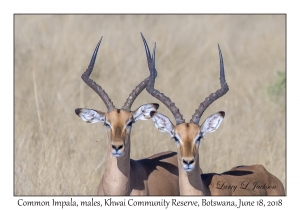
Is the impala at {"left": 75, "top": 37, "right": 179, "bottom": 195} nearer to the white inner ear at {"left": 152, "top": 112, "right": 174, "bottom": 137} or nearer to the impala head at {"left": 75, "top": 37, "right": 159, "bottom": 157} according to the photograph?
the impala head at {"left": 75, "top": 37, "right": 159, "bottom": 157}

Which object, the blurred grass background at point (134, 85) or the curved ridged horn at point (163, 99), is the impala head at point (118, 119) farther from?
the blurred grass background at point (134, 85)

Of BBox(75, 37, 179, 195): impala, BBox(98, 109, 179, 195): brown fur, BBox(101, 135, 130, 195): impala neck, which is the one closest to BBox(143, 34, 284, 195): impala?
BBox(75, 37, 179, 195): impala

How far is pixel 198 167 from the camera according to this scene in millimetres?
10781

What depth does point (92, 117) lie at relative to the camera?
11391 mm

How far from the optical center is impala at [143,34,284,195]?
10.4 m

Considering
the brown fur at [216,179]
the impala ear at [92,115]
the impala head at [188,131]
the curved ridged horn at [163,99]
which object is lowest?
the brown fur at [216,179]

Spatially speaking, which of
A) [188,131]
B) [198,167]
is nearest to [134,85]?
[198,167]

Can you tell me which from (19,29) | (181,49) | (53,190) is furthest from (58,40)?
(53,190)

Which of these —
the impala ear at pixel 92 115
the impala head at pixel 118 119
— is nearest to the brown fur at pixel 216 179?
the impala head at pixel 118 119

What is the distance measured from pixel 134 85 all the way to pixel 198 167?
8.91 meters

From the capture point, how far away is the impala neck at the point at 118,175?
11109mm

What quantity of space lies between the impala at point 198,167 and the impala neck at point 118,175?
2.04 ft

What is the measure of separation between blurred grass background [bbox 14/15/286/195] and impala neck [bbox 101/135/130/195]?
235 cm

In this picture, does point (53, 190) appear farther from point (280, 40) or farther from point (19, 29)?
point (280, 40)
